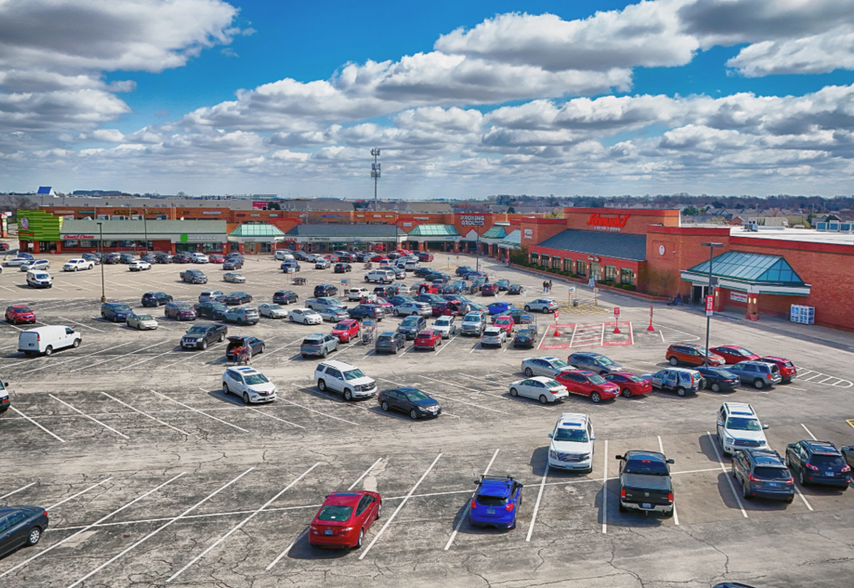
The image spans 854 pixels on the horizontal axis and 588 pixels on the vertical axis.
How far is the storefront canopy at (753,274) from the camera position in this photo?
188 feet

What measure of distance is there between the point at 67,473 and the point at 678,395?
94.4 ft

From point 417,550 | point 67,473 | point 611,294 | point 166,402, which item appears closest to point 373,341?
point 166,402

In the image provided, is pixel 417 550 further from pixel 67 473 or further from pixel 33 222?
pixel 33 222

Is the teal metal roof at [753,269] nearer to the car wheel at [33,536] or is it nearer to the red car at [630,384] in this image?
the red car at [630,384]

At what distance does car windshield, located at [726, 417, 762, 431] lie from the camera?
85.2 ft

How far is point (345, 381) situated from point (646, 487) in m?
17.3

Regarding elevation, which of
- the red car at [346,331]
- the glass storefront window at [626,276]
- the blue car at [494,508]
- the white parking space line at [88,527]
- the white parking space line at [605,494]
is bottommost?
the white parking space line at [88,527]

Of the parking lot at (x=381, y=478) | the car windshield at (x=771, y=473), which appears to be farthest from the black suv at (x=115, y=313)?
the car windshield at (x=771, y=473)

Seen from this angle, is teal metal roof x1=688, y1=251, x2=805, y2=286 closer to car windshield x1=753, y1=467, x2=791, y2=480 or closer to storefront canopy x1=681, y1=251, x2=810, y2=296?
storefront canopy x1=681, y1=251, x2=810, y2=296

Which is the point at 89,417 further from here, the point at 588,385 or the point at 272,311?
the point at 272,311

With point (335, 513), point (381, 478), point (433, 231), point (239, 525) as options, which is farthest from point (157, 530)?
point (433, 231)

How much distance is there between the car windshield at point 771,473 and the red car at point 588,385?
11.9 meters

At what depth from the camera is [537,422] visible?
29844 mm

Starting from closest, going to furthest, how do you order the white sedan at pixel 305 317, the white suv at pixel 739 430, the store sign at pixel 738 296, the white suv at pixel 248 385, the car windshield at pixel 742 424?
1. the white suv at pixel 739 430
2. the car windshield at pixel 742 424
3. the white suv at pixel 248 385
4. the white sedan at pixel 305 317
5. the store sign at pixel 738 296
